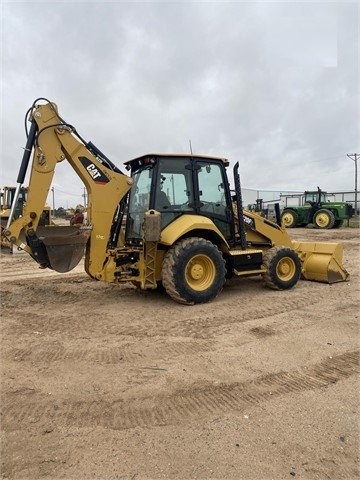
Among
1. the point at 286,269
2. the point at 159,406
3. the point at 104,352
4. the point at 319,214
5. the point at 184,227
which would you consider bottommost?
the point at 159,406

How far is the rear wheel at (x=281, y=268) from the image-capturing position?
7.22 metres

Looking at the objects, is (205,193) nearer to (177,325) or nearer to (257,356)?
(177,325)

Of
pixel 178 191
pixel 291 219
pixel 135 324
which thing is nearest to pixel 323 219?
pixel 291 219

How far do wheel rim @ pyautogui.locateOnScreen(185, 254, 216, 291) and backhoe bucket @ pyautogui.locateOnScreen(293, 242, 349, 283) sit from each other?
9.07ft

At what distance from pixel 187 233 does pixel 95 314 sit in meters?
1.89

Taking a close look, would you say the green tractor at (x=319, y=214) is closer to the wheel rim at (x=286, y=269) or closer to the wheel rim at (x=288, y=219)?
the wheel rim at (x=288, y=219)

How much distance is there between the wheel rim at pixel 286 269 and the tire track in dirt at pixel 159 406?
3.71 meters

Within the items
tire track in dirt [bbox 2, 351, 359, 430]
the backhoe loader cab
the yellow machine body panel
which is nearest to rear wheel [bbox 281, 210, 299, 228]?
the backhoe loader cab

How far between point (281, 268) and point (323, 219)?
18702 mm

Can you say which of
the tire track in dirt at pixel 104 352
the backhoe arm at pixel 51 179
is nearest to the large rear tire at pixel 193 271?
the backhoe arm at pixel 51 179

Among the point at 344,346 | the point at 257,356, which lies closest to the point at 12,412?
the point at 257,356

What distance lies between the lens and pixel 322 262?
804cm

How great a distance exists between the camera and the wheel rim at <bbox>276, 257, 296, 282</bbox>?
24.3ft

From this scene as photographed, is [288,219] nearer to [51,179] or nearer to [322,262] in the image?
[322,262]
